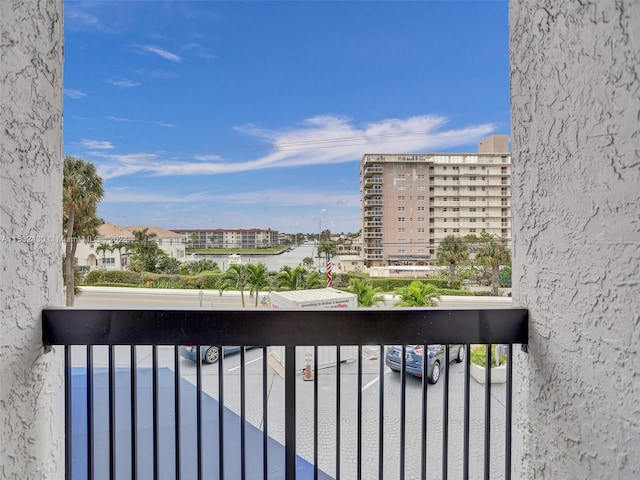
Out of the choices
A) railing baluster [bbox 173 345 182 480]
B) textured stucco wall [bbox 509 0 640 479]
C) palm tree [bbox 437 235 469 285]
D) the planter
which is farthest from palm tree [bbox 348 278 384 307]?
railing baluster [bbox 173 345 182 480]

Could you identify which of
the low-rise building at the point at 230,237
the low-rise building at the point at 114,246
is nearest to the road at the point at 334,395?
the low-rise building at the point at 114,246

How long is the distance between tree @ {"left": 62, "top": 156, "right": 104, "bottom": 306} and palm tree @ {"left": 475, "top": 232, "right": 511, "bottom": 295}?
59.2 inches

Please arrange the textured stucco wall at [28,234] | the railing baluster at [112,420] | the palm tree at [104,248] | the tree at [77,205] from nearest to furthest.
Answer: the textured stucco wall at [28,234] < the railing baluster at [112,420] < the tree at [77,205] < the palm tree at [104,248]

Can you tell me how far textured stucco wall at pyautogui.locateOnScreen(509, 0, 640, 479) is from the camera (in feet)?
2.23

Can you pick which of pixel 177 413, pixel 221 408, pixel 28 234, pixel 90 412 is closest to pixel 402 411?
pixel 221 408

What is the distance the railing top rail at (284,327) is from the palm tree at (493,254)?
1.34ft

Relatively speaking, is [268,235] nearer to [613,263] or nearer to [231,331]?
[231,331]

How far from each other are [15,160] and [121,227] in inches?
22.5

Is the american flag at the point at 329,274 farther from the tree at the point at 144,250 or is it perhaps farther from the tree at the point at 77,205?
the tree at the point at 77,205

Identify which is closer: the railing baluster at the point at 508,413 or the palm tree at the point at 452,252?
the railing baluster at the point at 508,413

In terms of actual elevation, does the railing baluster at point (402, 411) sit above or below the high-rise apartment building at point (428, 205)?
below

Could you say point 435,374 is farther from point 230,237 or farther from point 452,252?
point 230,237

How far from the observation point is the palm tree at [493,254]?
1.33m

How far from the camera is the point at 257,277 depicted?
4.68ft
